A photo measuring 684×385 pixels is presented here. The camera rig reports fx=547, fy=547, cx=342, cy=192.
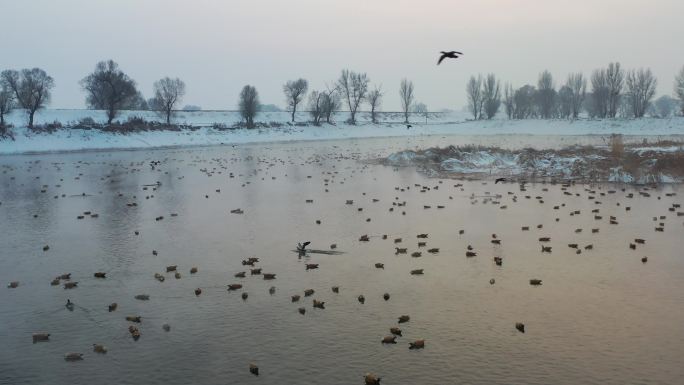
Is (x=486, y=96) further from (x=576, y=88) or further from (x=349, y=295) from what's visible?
(x=349, y=295)

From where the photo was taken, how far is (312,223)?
18234 mm

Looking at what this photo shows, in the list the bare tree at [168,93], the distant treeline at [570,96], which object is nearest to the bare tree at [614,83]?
the distant treeline at [570,96]

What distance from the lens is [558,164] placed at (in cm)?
3291

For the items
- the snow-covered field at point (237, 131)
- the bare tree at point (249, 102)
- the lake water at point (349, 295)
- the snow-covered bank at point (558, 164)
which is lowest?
the lake water at point (349, 295)

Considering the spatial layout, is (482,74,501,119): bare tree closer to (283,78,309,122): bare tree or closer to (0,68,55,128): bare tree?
(283,78,309,122): bare tree

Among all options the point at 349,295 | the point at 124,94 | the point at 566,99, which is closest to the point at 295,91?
the point at 124,94

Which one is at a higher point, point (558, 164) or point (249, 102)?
point (249, 102)

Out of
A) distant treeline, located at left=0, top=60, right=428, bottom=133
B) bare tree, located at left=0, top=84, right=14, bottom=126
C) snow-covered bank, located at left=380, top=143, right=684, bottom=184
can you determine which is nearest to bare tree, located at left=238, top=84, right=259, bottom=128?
distant treeline, located at left=0, top=60, right=428, bottom=133

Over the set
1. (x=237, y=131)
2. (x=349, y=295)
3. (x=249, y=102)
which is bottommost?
(x=349, y=295)

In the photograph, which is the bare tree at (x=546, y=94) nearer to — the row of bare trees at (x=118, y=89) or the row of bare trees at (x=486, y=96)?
the row of bare trees at (x=486, y=96)

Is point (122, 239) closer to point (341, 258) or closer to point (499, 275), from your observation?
point (341, 258)

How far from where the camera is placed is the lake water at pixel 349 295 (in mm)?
7906

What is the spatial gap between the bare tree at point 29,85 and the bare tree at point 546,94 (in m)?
107

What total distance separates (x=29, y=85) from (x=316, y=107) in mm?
52175
